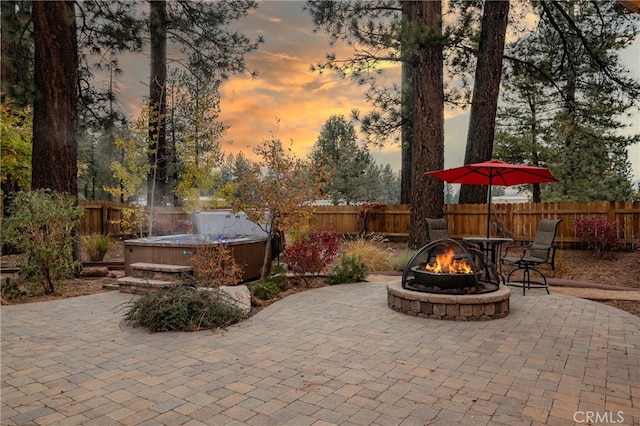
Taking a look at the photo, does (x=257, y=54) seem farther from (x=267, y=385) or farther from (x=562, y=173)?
(x=562, y=173)

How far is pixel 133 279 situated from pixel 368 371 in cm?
457

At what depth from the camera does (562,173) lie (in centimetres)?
1755

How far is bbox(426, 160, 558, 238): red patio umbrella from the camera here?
6.32m

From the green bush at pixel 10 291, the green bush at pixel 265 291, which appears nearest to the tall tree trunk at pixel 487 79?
the green bush at pixel 265 291

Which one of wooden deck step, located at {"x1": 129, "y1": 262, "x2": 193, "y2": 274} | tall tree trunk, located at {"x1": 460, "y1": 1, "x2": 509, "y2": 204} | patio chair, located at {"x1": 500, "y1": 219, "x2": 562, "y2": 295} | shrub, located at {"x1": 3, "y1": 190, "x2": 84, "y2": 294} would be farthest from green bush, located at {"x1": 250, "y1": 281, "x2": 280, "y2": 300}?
tall tree trunk, located at {"x1": 460, "y1": 1, "x2": 509, "y2": 204}

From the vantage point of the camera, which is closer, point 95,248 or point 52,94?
point 52,94

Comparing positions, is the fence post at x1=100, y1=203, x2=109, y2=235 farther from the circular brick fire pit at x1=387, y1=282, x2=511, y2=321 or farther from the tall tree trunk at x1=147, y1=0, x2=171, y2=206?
the circular brick fire pit at x1=387, y1=282, x2=511, y2=321

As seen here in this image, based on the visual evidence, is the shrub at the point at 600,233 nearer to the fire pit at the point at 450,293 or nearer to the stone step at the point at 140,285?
the fire pit at the point at 450,293

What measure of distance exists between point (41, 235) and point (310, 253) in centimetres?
391

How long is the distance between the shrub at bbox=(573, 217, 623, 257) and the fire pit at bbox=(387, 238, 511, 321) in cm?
571

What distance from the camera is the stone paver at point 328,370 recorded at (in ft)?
8.12

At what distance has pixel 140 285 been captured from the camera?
6070 millimetres

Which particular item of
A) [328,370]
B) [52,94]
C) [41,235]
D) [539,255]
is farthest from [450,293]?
[52,94]

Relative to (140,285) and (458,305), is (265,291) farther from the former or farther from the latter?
(458,305)
